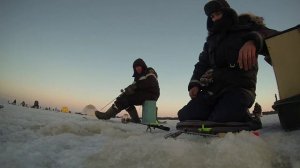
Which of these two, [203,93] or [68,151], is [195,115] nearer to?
[203,93]

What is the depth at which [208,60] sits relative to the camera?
123 inches

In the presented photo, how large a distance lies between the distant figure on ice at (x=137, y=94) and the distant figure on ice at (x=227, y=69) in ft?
10.6

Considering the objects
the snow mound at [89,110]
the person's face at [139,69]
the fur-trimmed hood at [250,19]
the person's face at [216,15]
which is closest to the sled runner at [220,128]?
the fur-trimmed hood at [250,19]

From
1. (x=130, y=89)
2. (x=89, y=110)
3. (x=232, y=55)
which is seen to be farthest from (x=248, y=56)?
(x=89, y=110)

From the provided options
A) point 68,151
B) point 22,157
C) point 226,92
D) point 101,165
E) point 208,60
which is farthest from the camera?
point 208,60

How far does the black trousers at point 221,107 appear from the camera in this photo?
Answer: 220 centimetres

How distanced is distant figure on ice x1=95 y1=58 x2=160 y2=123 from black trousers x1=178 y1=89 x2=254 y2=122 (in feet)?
11.2

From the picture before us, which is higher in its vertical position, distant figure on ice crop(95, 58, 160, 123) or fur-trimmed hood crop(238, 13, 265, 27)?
fur-trimmed hood crop(238, 13, 265, 27)

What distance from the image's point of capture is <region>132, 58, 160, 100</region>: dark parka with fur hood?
623 cm

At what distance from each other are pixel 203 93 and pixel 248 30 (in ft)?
2.78

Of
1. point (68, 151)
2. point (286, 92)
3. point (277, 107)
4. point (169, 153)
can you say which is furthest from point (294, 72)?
point (68, 151)

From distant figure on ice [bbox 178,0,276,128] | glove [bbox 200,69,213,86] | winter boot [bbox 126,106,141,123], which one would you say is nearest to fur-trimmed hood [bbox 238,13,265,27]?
distant figure on ice [bbox 178,0,276,128]

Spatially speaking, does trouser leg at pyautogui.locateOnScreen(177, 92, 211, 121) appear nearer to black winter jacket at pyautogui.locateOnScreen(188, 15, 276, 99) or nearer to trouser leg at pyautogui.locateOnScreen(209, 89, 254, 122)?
black winter jacket at pyautogui.locateOnScreen(188, 15, 276, 99)

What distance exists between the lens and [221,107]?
2346mm
